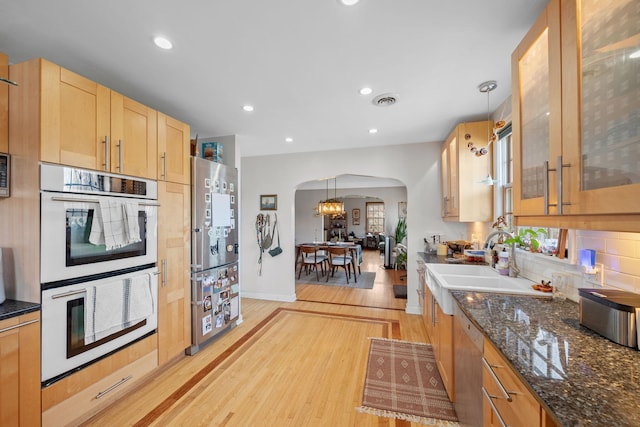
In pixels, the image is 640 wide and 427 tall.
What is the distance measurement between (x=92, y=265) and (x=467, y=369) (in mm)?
2408

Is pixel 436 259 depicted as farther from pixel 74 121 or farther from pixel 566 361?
pixel 74 121

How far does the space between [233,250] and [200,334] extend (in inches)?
37.0

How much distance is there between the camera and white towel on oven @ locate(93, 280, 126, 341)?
66.6 inches

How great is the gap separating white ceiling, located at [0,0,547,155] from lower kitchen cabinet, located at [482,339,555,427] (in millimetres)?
1709

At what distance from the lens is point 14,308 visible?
1362 millimetres

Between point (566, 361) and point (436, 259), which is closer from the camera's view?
point (566, 361)

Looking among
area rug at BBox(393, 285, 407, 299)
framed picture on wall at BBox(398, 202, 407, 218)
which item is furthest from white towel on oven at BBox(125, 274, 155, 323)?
framed picture on wall at BBox(398, 202, 407, 218)

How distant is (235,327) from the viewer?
3234 millimetres

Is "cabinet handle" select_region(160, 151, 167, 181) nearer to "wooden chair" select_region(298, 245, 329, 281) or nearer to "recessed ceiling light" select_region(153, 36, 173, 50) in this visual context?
"recessed ceiling light" select_region(153, 36, 173, 50)

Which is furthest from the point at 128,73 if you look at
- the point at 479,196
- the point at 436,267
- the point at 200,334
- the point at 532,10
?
the point at 479,196

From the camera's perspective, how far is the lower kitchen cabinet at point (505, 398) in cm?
77

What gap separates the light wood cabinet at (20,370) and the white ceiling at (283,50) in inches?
65.5

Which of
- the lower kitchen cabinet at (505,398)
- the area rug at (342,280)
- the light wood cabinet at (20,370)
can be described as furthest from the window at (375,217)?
the light wood cabinet at (20,370)

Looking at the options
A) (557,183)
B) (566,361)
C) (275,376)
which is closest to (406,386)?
(275,376)
